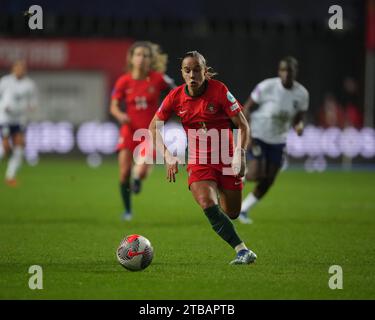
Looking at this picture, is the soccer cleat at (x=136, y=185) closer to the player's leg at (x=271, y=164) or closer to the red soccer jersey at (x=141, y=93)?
the red soccer jersey at (x=141, y=93)

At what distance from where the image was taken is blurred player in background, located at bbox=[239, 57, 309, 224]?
13273 millimetres

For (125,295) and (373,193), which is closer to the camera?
(125,295)

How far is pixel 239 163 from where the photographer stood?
29.2ft

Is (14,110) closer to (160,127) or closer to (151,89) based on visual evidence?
(151,89)

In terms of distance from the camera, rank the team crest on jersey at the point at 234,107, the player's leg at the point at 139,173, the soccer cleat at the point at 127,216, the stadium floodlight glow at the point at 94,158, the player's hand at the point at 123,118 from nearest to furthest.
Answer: the team crest on jersey at the point at 234,107, the player's hand at the point at 123,118, the soccer cleat at the point at 127,216, the player's leg at the point at 139,173, the stadium floodlight glow at the point at 94,158

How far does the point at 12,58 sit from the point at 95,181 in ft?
28.9

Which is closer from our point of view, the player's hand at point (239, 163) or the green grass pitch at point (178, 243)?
the green grass pitch at point (178, 243)

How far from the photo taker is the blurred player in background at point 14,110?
64.5ft

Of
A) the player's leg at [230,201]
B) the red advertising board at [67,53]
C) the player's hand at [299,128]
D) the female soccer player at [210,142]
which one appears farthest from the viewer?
the red advertising board at [67,53]

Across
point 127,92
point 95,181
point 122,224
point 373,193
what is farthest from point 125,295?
point 95,181

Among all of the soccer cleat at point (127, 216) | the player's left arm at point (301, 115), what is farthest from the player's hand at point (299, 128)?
the soccer cleat at point (127, 216)

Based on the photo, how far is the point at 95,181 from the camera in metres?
20.7

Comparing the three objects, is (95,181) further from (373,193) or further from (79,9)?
(79,9)

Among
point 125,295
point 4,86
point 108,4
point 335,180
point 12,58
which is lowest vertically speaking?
point 125,295
